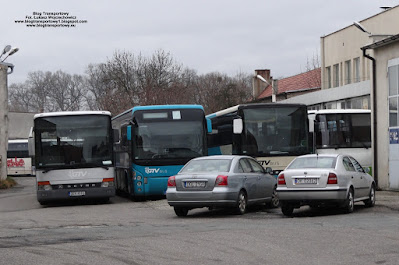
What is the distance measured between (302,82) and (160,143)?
170 feet

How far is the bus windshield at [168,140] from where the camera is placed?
27.0 m

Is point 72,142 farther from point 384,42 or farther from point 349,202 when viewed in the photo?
point 384,42

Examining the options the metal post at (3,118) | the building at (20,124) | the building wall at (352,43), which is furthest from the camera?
the building at (20,124)

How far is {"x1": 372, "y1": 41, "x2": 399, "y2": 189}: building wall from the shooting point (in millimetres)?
29312

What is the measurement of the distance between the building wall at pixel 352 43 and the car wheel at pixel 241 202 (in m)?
31.3

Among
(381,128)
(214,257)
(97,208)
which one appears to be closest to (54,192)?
(97,208)

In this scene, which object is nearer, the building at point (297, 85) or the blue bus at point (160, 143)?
the blue bus at point (160, 143)

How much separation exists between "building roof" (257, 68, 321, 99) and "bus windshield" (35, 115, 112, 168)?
47316mm

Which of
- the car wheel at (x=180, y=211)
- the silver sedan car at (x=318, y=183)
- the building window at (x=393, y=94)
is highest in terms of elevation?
the building window at (x=393, y=94)

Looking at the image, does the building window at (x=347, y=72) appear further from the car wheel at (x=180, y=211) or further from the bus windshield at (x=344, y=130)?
the car wheel at (x=180, y=211)

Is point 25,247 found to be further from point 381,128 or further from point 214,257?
point 381,128

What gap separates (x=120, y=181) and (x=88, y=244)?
17.2 meters

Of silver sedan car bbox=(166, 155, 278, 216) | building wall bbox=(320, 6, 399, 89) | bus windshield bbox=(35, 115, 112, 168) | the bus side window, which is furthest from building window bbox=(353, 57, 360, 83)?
silver sedan car bbox=(166, 155, 278, 216)


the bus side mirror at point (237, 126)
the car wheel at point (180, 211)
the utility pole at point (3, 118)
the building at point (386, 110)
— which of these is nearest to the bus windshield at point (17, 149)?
the utility pole at point (3, 118)
